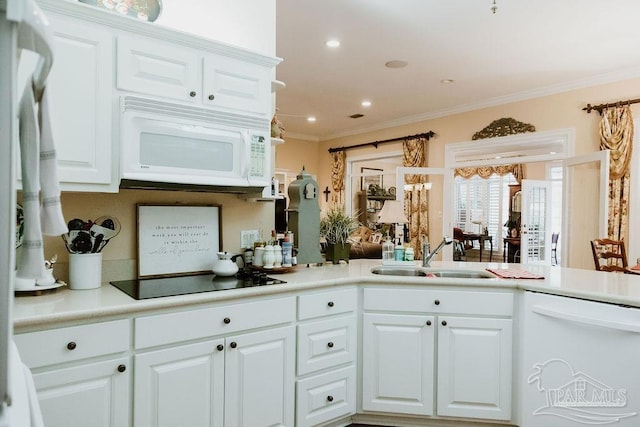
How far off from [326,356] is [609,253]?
3.55 m

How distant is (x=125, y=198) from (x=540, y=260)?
7.05 m

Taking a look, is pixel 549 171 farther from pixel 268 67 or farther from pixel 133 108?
pixel 133 108

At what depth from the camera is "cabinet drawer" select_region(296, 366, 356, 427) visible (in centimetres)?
218

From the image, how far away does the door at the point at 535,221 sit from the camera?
704 centimetres

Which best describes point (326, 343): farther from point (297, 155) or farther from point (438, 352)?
point (297, 155)

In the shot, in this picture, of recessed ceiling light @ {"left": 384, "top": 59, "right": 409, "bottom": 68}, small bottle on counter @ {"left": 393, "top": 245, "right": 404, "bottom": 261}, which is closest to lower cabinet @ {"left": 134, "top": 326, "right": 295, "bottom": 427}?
small bottle on counter @ {"left": 393, "top": 245, "right": 404, "bottom": 261}

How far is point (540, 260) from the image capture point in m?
7.21

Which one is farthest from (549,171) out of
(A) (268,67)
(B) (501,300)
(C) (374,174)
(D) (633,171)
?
(A) (268,67)

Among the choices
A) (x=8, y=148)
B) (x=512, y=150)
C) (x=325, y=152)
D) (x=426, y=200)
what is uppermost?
(x=325, y=152)

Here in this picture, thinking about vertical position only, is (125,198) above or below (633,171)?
below

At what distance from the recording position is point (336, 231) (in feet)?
9.55

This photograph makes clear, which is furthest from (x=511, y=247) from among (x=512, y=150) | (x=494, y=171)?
(x=512, y=150)

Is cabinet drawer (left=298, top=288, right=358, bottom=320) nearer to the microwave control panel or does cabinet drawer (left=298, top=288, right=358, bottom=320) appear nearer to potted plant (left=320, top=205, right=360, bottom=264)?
potted plant (left=320, top=205, right=360, bottom=264)

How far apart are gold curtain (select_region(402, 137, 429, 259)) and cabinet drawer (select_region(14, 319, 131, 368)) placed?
5.83 meters
